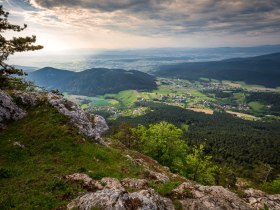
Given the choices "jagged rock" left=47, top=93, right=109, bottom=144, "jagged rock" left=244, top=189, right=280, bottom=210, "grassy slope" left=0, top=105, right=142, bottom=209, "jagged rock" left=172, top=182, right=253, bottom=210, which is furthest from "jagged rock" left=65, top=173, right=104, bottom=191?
"jagged rock" left=244, top=189, right=280, bottom=210

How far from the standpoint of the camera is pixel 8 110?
35594mm

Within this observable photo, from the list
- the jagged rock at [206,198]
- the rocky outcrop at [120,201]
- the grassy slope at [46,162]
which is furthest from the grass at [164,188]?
the grassy slope at [46,162]

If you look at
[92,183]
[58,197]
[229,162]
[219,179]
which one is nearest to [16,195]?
[58,197]

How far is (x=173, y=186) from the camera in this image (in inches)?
886

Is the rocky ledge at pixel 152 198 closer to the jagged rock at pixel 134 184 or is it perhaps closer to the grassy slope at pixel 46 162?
the jagged rock at pixel 134 184

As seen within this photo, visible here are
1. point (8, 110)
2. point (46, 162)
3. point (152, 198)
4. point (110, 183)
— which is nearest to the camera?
point (152, 198)

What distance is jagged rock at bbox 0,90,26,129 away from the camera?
34750mm

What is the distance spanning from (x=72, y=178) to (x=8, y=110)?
18.8 meters

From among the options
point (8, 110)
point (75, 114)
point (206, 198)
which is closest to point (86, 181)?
point (206, 198)

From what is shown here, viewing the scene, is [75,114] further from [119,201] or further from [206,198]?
[206,198]

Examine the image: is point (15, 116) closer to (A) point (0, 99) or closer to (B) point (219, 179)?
(A) point (0, 99)

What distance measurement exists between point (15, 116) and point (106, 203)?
2599 cm

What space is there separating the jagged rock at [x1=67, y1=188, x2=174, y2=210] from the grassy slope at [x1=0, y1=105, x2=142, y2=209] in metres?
2.92

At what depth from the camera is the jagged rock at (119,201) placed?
16.2m
